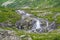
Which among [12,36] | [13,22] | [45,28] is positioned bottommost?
[12,36]

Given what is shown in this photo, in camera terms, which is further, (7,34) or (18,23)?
(18,23)

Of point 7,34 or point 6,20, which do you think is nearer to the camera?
point 7,34

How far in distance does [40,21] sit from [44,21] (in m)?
2.20

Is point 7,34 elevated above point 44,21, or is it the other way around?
point 44,21

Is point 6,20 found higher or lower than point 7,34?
higher

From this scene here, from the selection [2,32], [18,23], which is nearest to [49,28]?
→ [18,23]

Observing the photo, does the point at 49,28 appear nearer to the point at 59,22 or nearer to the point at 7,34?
the point at 59,22

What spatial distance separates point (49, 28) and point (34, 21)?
443 inches

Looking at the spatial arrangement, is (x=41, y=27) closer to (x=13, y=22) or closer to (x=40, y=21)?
(x=40, y=21)

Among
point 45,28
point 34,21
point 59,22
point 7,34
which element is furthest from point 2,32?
point 59,22

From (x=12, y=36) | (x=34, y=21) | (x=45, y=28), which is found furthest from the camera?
(x=34, y=21)

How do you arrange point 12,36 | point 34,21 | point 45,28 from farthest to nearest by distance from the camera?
point 34,21
point 45,28
point 12,36

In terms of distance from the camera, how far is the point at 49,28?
103188mm

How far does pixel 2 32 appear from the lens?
155 feet
